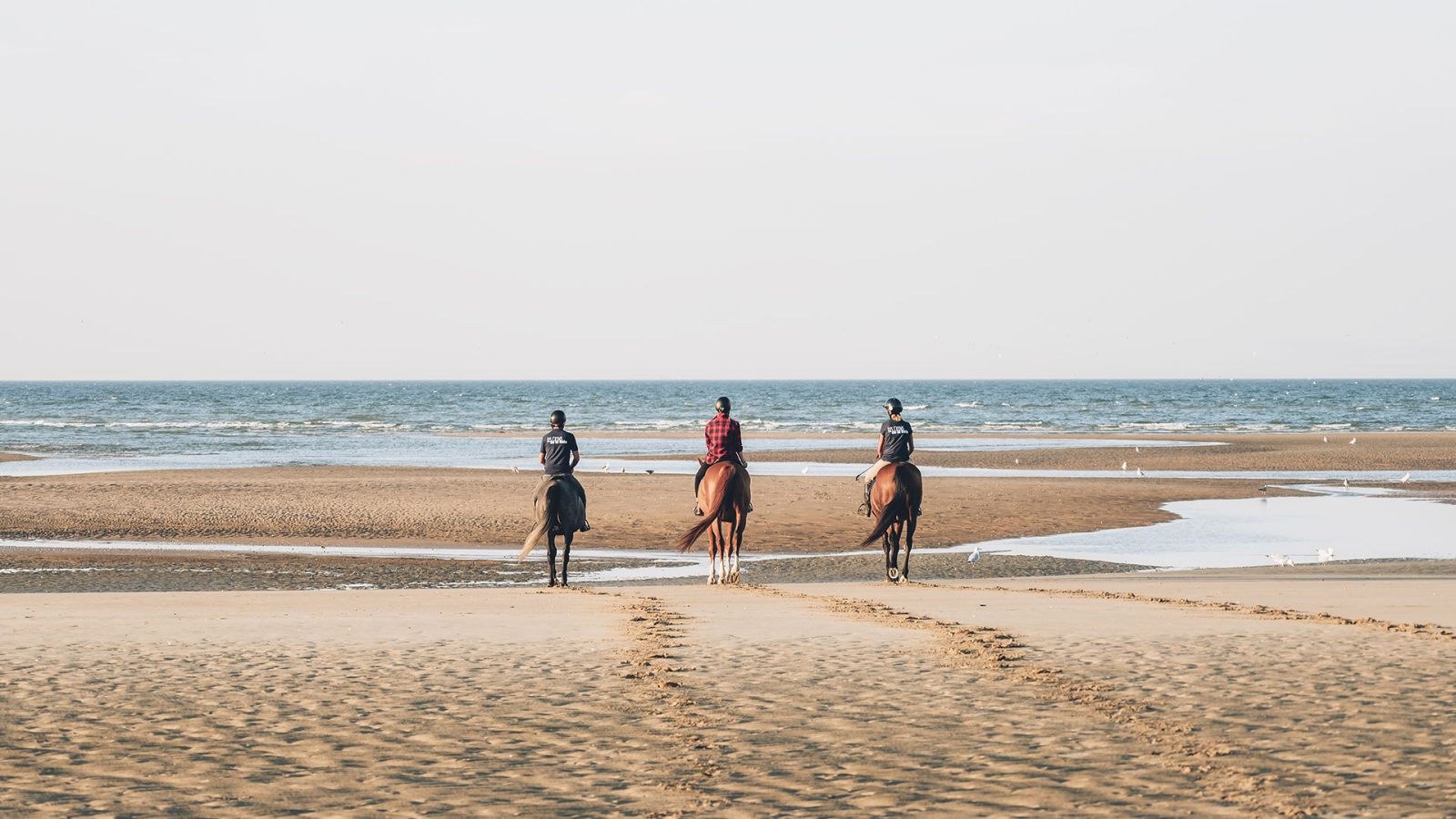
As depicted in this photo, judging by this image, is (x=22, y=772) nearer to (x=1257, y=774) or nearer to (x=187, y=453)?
(x=1257, y=774)

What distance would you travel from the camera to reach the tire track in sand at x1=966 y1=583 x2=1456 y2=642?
1316cm

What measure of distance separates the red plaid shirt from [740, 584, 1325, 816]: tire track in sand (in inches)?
171

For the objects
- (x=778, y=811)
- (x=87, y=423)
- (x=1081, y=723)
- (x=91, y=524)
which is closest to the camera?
(x=778, y=811)

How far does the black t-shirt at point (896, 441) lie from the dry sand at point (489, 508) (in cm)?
595

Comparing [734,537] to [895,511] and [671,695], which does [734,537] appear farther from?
[671,695]

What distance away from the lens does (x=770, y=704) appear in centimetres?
972

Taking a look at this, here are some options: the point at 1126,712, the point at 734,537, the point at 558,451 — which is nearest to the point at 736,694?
the point at 1126,712

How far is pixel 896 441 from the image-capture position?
19672mm

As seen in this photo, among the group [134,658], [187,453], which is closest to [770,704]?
[134,658]

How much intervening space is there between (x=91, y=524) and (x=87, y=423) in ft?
216

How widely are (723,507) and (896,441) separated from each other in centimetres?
253

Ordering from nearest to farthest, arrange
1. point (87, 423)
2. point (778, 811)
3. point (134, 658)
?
point (778, 811), point (134, 658), point (87, 423)

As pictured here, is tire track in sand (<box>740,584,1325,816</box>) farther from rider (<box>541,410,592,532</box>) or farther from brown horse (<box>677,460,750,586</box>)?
rider (<box>541,410,592,532</box>)

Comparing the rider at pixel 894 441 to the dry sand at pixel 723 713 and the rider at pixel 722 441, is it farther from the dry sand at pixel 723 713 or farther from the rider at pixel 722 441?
the dry sand at pixel 723 713
